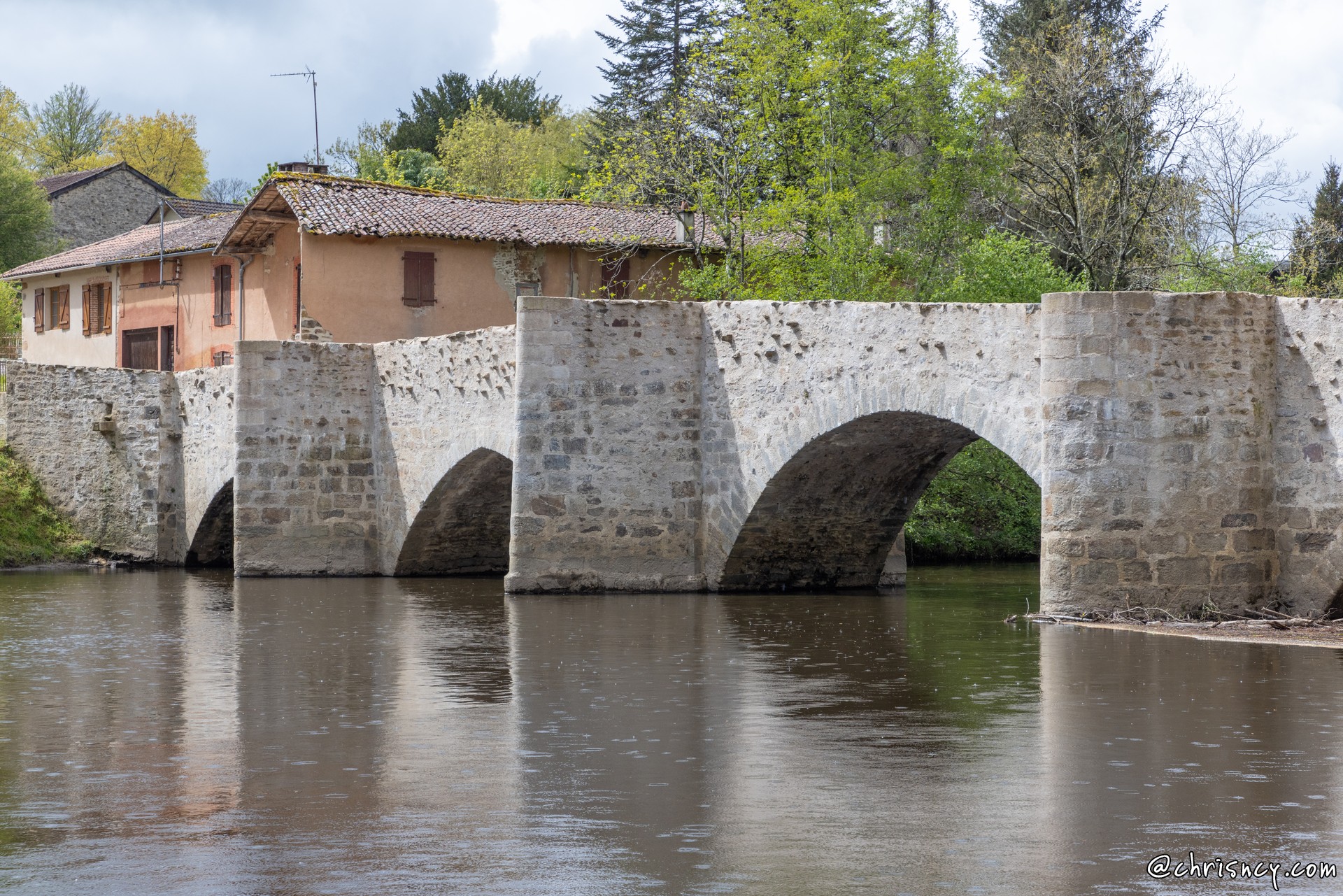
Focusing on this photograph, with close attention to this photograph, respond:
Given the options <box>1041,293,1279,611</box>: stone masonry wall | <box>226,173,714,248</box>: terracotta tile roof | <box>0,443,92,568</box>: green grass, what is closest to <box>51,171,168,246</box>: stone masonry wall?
<box>226,173,714,248</box>: terracotta tile roof

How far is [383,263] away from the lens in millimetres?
27766

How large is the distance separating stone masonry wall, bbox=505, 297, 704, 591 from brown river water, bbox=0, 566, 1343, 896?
3.60 metres

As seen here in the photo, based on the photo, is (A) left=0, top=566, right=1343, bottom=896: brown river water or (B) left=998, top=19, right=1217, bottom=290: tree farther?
(B) left=998, top=19, right=1217, bottom=290: tree

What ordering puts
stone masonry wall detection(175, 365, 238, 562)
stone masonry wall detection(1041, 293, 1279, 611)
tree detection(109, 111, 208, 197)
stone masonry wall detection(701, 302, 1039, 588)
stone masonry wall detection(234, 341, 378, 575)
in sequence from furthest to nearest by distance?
tree detection(109, 111, 208, 197) < stone masonry wall detection(175, 365, 238, 562) < stone masonry wall detection(234, 341, 378, 575) < stone masonry wall detection(701, 302, 1039, 588) < stone masonry wall detection(1041, 293, 1279, 611)

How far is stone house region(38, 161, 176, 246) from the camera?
150 feet

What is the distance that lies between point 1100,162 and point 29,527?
17417 millimetres

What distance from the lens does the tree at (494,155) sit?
45406mm

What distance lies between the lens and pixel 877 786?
6.77 metres

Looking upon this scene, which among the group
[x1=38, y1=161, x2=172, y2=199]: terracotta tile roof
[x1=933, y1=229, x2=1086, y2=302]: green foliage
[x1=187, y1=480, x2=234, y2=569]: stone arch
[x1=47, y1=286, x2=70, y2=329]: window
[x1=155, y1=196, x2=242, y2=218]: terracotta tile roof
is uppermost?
[x1=38, y1=161, x2=172, y2=199]: terracotta tile roof

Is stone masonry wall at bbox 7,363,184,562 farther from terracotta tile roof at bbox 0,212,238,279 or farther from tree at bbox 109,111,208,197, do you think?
tree at bbox 109,111,208,197

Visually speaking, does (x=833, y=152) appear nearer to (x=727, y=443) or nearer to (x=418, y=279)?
(x=418, y=279)

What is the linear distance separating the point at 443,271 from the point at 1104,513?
17.0 metres

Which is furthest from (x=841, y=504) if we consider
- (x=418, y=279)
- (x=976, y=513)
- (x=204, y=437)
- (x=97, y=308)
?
(x=97, y=308)

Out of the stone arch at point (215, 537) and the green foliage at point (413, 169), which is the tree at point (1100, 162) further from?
the green foliage at point (413, 169)
